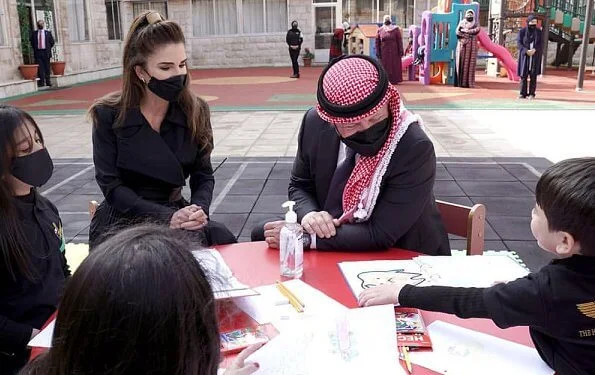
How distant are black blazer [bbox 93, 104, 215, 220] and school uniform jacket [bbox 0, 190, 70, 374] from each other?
58cm

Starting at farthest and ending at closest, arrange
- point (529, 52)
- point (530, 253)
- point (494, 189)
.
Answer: point (529, 52) → point (494, 189) → point (530, 253)

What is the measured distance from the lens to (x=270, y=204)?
16.1ft

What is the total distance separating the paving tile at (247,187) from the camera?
5.30m

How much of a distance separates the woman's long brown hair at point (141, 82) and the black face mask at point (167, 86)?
0.07 m

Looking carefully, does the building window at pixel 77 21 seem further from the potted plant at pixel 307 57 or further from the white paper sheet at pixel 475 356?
the white paper sheet at pixel 475 356

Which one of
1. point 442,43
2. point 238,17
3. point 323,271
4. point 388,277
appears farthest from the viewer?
point 238,17

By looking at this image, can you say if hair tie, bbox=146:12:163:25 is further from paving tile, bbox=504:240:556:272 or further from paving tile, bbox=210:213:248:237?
paving tile, bbox=504:240:556:272

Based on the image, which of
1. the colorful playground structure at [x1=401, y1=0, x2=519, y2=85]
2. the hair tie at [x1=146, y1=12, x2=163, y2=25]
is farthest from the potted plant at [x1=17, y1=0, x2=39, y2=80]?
the hair tie at [x1=146, y1=12, x2=163, y2=25]

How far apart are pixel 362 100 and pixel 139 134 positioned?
47.6 inches

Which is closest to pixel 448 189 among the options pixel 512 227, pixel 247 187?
pixel 512 227

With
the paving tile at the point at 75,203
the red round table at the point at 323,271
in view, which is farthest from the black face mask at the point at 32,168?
the paving tile at the point at 75,203

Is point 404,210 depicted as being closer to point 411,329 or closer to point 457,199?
point 411,329

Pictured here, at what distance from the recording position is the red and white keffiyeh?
1.96m

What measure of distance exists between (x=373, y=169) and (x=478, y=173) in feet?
13.2
